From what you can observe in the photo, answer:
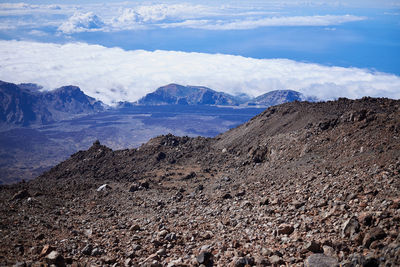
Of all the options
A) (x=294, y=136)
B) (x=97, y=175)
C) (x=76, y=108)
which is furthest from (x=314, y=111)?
(x=76, y=108)

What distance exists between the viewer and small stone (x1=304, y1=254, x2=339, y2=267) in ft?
24.2

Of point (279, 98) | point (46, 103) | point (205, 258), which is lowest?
point (205, 258)

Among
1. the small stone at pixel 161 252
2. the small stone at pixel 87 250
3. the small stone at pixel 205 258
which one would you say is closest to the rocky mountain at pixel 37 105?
the small stone at pixel 87 250

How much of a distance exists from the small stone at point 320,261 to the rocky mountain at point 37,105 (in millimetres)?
170922

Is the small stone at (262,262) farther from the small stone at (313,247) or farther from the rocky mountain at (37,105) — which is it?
the rocky mountain at (37,105)

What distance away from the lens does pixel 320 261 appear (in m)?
7.51

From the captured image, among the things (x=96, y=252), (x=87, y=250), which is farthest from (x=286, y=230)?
(x=87, y=250)

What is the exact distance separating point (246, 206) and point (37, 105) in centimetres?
18326

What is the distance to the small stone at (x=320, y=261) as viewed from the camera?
24.2 ft

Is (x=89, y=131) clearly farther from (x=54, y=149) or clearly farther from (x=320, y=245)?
(x=320, y=245)

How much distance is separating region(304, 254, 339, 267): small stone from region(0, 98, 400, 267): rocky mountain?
0.9 inches

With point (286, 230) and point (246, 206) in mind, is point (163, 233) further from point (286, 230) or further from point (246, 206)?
point (286, 230)

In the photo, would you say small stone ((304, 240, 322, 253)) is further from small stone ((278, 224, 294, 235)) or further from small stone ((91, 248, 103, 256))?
small stone ((91, 248, 103, 256))

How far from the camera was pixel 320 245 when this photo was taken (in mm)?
8219
